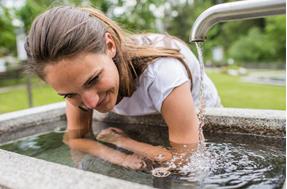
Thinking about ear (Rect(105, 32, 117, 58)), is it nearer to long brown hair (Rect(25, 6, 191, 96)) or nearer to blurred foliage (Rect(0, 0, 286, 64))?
long brown hair (Rect(25, 6, 191, 96))

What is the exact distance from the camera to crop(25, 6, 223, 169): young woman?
158 cm

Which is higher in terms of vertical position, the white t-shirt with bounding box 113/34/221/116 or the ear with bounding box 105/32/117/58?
the ear with bounding box 105/32/117/58

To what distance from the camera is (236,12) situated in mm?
1096

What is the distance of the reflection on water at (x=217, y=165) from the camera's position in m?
1.46

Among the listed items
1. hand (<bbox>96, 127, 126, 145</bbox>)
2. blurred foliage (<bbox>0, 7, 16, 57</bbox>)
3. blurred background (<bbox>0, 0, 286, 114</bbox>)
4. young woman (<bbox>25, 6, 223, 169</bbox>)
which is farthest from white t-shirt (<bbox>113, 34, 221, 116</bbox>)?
blurred foliage (<bbox>0, 7, 16, 57</bbox>)

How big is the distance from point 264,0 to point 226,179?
768mm

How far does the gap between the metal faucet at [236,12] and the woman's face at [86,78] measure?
0.56 meters

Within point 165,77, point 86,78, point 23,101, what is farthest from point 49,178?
point 23,101

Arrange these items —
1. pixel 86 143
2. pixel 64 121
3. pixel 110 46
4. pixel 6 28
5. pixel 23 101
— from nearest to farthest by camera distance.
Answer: pixel 110 46
pixel 86 143
pixel 64 121
pixel 23 101
pixel 6 28

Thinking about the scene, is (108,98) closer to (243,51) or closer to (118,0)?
(118,0)

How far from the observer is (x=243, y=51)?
2780 centimetres

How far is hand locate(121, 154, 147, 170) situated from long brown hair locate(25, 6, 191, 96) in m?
0.38

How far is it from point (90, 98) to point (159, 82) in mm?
426

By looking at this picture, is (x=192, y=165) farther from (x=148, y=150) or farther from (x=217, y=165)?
(x=148, y=150)
